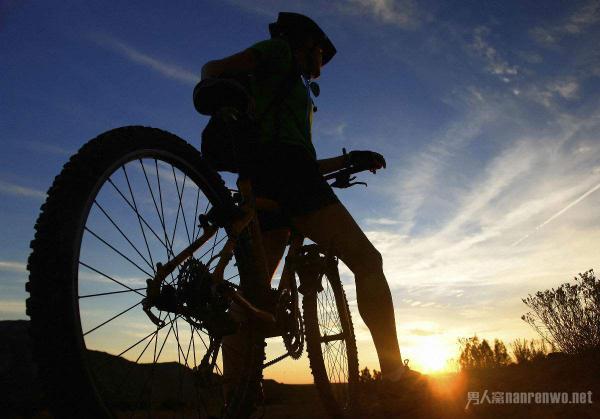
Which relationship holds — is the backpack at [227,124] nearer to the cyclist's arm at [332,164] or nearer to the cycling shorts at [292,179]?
the cycling shorts at [292,179]

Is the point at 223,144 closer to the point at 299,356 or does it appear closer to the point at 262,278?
the point at 262,278

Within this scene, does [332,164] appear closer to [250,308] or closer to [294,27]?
[294,27]

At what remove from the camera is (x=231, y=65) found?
7.30ft

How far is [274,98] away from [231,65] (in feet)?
1.46

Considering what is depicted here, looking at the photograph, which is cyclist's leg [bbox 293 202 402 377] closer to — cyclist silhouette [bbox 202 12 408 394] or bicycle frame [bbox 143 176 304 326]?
cyclist silhouette [bbox 202 12 408 394]

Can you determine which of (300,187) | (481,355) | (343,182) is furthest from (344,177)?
(481,355)

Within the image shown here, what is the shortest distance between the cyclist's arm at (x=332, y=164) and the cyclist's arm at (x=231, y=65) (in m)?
1.31

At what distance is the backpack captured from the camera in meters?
2.01

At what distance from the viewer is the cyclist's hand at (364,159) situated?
136 inches

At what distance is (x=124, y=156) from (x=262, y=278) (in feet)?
3.89

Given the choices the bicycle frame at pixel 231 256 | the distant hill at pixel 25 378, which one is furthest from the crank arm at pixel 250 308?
the distant hill at pixel 25 378

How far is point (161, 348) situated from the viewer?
1958mm

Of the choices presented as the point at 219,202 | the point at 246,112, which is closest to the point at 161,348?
the point at 219,202

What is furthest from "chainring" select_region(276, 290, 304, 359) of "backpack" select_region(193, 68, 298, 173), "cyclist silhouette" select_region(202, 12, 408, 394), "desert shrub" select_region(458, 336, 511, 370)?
"desert shrub" select_region(458, 336, 511, 370)
